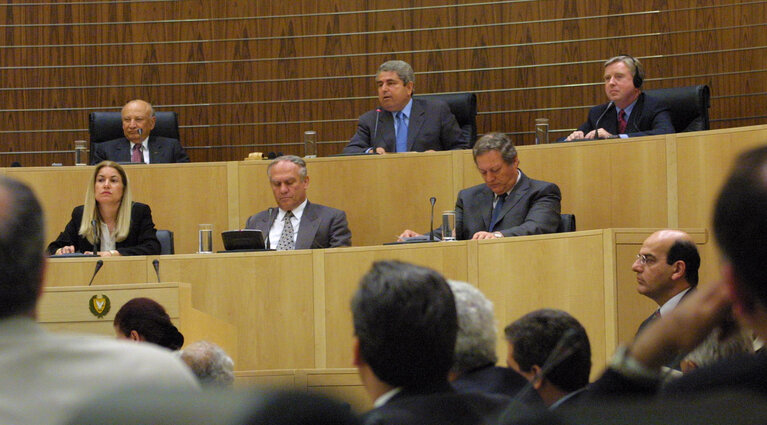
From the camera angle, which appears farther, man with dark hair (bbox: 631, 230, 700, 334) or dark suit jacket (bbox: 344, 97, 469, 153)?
dark suit jacket (bbox: 344, 97, 469, 153)

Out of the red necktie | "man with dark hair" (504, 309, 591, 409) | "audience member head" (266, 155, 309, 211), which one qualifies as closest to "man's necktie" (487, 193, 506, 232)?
"audience member head" (266, 155, 309, 211)

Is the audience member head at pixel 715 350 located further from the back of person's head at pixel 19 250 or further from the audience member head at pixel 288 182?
the audience member head at pixel 288 182

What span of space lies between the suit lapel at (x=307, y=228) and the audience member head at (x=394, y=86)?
1.12 m

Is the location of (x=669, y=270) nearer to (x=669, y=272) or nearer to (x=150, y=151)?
(x=669, y=272)

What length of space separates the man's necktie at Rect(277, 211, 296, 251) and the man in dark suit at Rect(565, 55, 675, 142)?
1.63m

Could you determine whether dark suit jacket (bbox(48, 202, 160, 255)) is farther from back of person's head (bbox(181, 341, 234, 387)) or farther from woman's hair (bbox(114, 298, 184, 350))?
back of person's head (bbox(181, 341, 234, 387))

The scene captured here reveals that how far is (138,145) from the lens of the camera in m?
7.02

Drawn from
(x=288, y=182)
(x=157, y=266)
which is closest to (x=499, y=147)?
(x=288, y=182)

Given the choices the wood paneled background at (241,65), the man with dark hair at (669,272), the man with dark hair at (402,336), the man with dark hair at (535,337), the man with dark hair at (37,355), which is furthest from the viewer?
the wood paneled background at (241,65)

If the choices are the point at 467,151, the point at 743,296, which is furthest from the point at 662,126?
the point at 743,296

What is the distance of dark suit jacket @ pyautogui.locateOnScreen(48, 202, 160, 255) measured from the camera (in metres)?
5.70

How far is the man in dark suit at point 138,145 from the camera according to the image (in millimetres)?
6977

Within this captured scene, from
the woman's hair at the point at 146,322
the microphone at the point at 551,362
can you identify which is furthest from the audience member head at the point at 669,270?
the microphone at the point at 551,362

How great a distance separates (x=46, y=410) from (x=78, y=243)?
16.6 feet
